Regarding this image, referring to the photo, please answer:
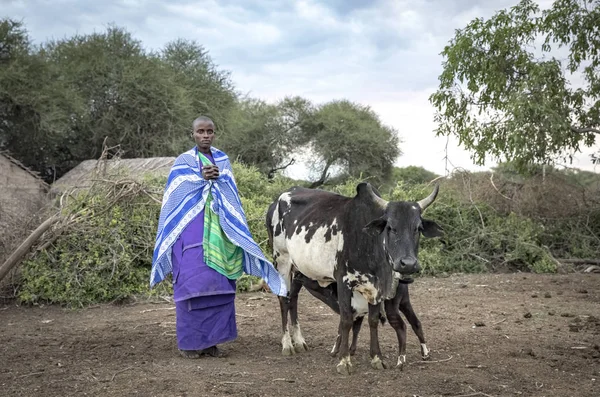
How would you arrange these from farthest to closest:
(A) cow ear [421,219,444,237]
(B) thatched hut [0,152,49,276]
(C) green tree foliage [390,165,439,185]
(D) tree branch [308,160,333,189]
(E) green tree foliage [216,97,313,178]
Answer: (C) green tree foliage [390,165,439,185] < (E) green tree foliage [216,97,313,178] < (D) tree branch [308,160,333,189] < (B) thatched hut [0,152,49,276] < (A) cow ear [421,219,444,237]

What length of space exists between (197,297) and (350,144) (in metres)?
19.2

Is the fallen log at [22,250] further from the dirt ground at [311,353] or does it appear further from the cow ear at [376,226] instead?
the cow ear at [376,226]

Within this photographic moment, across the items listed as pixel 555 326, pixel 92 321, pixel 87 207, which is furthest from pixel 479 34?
pixel 92 321

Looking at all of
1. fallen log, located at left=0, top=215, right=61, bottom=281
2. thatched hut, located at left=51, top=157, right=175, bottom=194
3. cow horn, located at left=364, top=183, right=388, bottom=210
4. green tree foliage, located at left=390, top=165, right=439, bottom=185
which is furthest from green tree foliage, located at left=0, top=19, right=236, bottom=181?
cow horn, located at left=364, top=183, right=388, bottom=210

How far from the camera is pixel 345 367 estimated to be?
534 centimetres

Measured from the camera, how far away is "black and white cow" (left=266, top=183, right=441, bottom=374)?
507cm

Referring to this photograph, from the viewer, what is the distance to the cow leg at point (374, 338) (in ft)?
17.7

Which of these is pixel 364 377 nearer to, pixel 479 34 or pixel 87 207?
pixel 87 207

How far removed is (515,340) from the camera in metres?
6.59

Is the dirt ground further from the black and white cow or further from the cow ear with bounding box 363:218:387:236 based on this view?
the cow ear with bounding box 363:218:387:236

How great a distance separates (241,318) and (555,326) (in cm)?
362

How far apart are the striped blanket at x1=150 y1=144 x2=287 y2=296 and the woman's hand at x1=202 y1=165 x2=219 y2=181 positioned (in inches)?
3.9

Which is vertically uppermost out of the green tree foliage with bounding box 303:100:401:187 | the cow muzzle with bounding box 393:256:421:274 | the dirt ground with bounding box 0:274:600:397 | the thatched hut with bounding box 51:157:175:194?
the green tree foliage with bounding box 303:100:401:187

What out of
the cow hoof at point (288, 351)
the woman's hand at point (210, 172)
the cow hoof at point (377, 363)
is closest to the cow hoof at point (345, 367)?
the cow hoof at point (377, 363)
